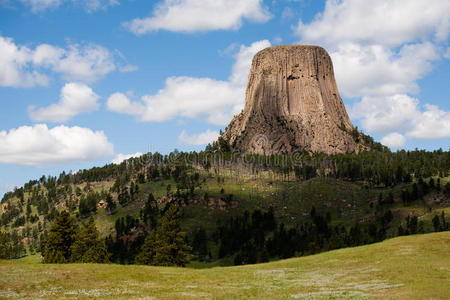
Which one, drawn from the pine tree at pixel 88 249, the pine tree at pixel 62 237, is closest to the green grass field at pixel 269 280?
the pine tree at pixel 88 249

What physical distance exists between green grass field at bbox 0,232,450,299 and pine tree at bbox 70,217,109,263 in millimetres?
21569

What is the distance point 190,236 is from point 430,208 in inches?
4509

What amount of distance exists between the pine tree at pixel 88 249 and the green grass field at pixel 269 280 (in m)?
21.6

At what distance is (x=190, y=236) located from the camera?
196125 millimetres

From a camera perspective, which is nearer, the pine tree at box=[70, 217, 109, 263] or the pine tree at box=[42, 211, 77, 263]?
the pine tree at box=[70, 217, 109, 263]

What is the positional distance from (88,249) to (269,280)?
147 feet

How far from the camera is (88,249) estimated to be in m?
78.1

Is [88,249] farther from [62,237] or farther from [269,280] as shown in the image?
[269,280]

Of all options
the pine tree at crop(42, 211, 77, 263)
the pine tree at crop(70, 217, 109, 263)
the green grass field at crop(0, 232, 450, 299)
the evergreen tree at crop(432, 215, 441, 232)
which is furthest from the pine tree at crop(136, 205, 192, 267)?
the evergreen tree at crop(432, 215, 441, 232)

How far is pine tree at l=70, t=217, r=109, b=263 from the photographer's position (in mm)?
76188

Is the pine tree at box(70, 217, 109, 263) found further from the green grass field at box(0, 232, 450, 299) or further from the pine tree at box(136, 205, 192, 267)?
the green grass field at box(0, 232, 450, 299)

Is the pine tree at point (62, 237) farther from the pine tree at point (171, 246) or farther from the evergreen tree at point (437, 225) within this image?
the evergreen tree at point (437, 225)

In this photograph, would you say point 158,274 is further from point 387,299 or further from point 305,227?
point 305,227

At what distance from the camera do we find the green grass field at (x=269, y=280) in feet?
122
